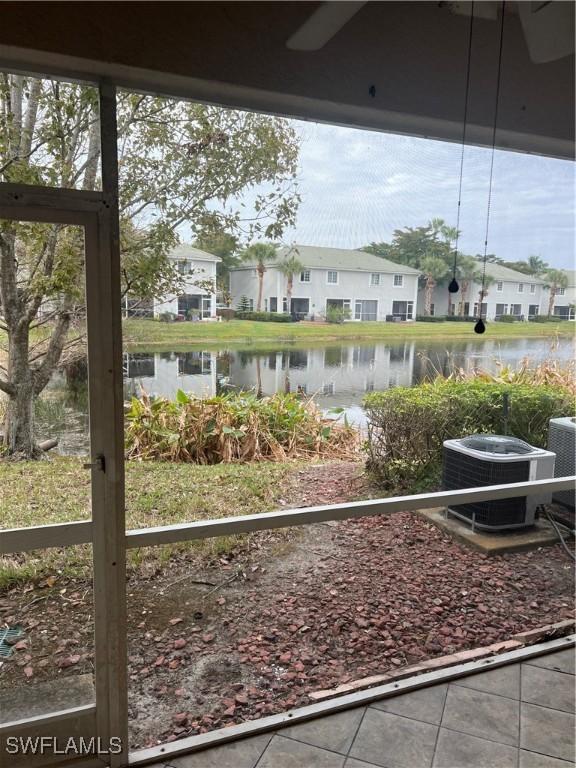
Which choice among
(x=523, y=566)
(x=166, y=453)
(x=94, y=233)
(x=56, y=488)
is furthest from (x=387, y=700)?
(x=94, y=233)

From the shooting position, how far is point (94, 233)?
1.71m

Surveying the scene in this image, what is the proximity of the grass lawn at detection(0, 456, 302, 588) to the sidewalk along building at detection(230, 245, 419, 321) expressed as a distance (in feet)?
2.27

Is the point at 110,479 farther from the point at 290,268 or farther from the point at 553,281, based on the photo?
the point at 553,281

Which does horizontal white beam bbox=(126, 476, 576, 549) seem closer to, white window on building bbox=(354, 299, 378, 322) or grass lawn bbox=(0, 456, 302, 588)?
grass lawn bbox=(0, 456, 302, 588)

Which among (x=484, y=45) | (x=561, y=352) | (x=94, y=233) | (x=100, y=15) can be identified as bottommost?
(x=561, y=352)

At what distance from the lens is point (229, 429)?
2193 mm

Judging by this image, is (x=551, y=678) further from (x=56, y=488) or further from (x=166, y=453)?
(x=56, y=488)

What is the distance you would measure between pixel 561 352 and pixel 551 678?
1.59m

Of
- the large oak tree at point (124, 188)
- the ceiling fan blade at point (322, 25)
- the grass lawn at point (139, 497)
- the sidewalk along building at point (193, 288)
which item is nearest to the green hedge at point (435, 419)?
the grass lawn at point (139, 497)

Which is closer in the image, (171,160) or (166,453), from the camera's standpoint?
(171,160)

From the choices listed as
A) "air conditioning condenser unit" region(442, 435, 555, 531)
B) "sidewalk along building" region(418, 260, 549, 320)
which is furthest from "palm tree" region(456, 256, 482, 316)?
"air conditioning condenser unit" region(442, 435, 555, 531)

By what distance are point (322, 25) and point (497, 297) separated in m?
1.40

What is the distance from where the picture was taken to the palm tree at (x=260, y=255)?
2.03 meters

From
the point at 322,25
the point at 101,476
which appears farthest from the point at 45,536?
the point at 322,25
